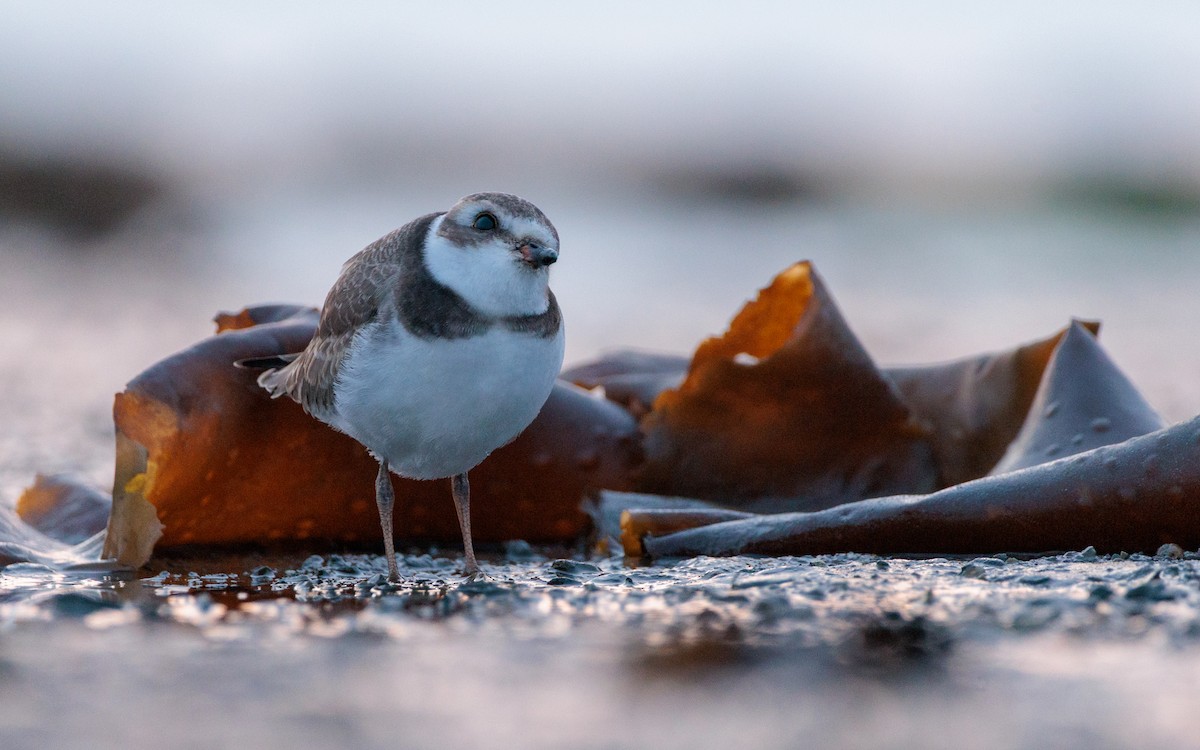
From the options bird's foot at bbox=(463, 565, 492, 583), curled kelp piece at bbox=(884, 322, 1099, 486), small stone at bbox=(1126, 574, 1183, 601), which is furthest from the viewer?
curled kelp piece at bbox=(884, 322, 1099, 486)

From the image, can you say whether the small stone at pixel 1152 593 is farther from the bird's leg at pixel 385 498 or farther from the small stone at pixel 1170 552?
the bird's leg at pixel 385 498

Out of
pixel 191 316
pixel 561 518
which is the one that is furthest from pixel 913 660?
pixel 191 316

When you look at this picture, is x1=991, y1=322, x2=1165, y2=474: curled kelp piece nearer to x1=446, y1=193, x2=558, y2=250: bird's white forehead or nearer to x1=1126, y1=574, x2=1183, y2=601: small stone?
x1=1126, y1=574, x2=1183, y2=601: small stone

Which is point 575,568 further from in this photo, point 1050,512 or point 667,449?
point 1050,512

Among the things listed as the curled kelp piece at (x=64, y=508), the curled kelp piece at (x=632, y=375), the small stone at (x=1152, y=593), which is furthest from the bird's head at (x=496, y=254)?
the small stone at (x=1152, y=593)

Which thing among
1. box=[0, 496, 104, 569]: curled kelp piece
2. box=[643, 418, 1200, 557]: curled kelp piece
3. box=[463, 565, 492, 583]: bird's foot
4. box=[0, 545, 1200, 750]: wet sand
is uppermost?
box=[0, 496, 104, 569]: curled kelp piece

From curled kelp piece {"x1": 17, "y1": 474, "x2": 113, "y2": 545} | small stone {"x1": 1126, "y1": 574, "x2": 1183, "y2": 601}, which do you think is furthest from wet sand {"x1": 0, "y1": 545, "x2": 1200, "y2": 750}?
curled kelp piece {"x1": 17, "y1": 474, "x2": 113, "y2": 545}
